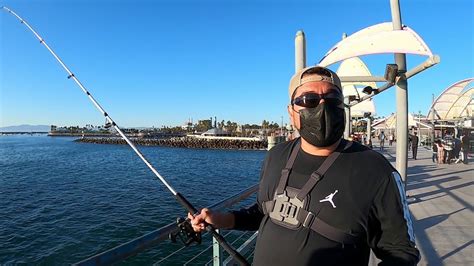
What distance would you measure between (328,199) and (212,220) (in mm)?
775

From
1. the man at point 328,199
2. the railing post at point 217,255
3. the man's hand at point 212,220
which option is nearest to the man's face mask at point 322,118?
the man at point 328,199

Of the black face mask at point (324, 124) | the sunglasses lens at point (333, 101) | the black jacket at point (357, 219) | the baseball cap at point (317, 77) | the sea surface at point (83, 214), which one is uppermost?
the baseball cap at point (317, 77)

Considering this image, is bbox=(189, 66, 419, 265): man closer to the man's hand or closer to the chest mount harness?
the chest mount harness

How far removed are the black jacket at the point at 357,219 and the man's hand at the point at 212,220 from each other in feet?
1.56

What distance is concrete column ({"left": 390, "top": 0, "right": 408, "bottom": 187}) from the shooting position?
6.17 m

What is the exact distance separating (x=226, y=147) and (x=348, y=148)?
81841 millimetres

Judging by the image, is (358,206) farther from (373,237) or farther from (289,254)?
(289,254)

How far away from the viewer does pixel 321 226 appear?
4.63 feet

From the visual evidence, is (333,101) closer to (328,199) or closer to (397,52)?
(328,199)

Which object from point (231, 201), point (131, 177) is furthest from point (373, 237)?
point (131, 177)

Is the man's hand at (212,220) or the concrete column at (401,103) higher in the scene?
the concrete column at (401,103)

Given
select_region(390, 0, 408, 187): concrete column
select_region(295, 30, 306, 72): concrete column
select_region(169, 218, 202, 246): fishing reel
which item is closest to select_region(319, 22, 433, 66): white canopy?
select_region(390, 0, 408, 187): concrete column

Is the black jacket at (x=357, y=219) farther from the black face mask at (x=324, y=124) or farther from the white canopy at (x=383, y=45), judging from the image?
the white canopy at (x=383, y=45)

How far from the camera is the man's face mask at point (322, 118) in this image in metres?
1.53
